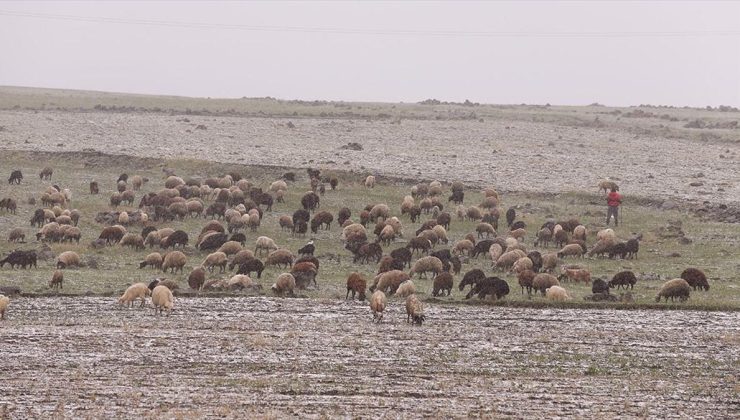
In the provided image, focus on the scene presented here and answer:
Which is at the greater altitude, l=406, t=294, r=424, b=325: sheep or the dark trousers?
the dark trousers

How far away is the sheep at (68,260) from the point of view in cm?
3397

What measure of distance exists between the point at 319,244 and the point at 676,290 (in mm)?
14288

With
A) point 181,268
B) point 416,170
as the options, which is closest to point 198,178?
point 416,170

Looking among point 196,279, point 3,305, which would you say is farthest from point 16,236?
point 3,305

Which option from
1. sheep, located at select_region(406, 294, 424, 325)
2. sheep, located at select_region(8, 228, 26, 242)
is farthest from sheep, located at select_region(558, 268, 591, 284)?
sheep, located at select_region(8, 228, 26, 242)

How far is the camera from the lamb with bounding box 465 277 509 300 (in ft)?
98.1

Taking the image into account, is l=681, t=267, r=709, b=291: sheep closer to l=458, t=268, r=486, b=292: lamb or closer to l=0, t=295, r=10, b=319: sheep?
l=458, t=268, r=486, b=292: lamb

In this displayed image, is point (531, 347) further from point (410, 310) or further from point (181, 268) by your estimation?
point (181, 268)

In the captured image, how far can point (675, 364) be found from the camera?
72.6 ft

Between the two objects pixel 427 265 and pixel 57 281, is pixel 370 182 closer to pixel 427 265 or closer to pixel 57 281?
pixel 427 265

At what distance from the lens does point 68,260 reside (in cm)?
3428

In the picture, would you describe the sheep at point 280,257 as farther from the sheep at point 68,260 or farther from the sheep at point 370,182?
the sheep at point 370,182

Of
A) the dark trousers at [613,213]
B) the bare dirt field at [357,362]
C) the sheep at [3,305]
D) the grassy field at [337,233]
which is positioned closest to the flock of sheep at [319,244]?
the sheep at [3,305]

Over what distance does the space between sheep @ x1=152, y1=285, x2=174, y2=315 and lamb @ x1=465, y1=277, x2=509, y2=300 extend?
8005 millimetres
